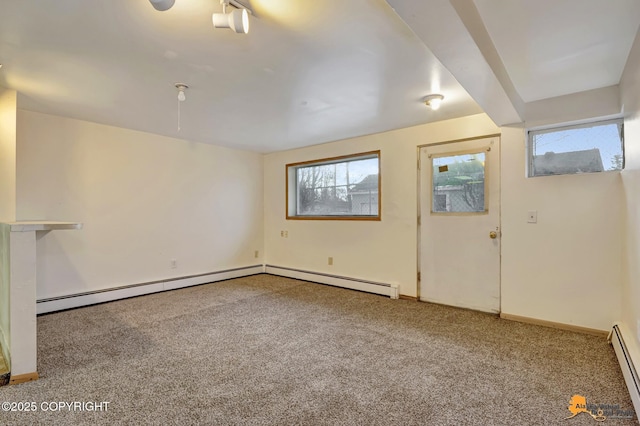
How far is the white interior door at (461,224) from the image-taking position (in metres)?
3.43

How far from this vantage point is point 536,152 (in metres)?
3.19

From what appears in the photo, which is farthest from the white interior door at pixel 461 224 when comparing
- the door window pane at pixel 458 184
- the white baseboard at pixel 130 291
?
the white baseboard at pixel 130 291

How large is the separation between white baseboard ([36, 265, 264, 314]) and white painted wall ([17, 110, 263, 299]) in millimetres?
76

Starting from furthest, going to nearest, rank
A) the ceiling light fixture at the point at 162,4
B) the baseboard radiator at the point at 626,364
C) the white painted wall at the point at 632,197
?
the white painted wall at the point at 632,197
the baseboard radiator at the point at 626,364
the ceiling light fixture at the point at 162,4

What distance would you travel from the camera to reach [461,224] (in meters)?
3.64

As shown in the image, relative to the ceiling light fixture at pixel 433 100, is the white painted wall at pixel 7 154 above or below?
below

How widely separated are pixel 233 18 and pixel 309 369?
2.20 m

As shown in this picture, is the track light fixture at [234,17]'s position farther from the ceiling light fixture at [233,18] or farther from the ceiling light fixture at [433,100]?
the ceiling light fixture at [433,100]

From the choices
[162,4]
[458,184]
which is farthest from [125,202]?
[458,184]

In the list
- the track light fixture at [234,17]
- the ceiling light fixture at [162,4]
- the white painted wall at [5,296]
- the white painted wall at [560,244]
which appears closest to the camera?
the ceiling light fixture at [162,4]

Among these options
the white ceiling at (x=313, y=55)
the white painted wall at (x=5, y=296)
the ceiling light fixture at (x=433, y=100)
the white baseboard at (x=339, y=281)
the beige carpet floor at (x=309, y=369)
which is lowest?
the beige carpet floor at (x=309, y=369)

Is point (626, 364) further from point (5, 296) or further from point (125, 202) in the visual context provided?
point (125, 202)

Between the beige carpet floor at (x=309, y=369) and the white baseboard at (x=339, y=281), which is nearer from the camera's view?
the beige carpet floor at (x=309, y=369)

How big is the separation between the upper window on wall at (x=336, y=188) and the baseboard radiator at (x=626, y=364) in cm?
254
